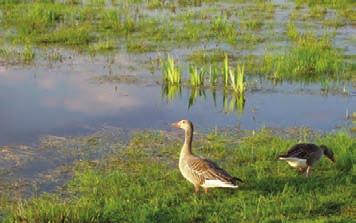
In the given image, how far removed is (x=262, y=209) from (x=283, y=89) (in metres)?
7.00

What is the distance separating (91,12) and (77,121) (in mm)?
11004

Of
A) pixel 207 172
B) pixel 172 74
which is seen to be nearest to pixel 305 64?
pixel 172 74

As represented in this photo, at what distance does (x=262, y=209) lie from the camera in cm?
745

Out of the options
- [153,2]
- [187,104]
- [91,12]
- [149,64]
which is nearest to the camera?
[187,104]

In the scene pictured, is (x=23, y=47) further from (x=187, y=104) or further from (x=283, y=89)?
(x=283, y=89)

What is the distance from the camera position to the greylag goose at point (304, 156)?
862cm

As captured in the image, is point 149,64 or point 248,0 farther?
point 248,0

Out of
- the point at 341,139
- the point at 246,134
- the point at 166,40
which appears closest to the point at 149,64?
the point at 166,40

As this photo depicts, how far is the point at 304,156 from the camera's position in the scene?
861cm

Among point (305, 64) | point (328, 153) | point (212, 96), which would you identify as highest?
point (305, 64)

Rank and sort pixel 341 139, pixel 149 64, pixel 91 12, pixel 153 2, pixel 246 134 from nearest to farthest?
pixel 341 139
pixel 246 134
pixel 149 64
pixel 91 12
pixel 153 2

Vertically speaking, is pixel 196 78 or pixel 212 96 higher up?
pixel 196 78

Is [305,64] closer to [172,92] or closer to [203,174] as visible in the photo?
[172,92]

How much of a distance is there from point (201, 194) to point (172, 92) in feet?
19.7
